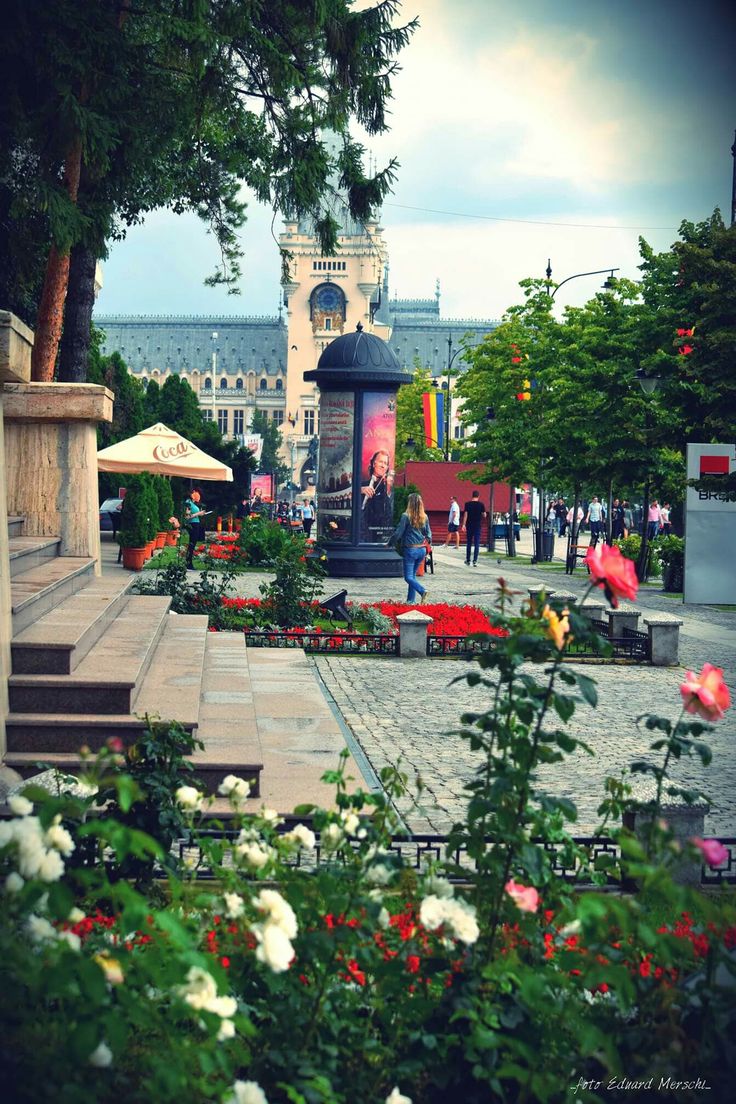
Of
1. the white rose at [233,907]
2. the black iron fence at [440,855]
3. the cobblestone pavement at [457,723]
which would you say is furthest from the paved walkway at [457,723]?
the white rose at [233,907]

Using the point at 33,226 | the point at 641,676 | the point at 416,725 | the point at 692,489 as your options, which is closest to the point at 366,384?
the point at 692,489

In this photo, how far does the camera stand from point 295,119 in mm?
15852

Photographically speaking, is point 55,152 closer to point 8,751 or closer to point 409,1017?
point 8,751

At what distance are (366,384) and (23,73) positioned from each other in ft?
50.3

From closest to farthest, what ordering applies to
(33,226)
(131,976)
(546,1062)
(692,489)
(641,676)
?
(131,976), (546,1062), (641,676), (33,226), (692,489)

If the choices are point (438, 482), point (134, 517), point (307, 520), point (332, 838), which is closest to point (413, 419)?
point (438, 482)

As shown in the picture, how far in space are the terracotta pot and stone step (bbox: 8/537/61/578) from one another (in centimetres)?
1275

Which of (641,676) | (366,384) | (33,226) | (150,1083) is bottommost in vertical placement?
(641,676)

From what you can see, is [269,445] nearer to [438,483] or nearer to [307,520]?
[438,483]

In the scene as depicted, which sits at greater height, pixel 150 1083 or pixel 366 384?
pixel 366 384

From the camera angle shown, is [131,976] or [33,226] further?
[33,226]

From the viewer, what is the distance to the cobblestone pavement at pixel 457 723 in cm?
805

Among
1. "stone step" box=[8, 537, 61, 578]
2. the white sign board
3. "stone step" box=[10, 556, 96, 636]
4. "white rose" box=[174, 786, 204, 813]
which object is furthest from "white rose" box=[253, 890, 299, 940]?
the white sign board

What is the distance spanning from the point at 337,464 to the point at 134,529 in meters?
5.31
